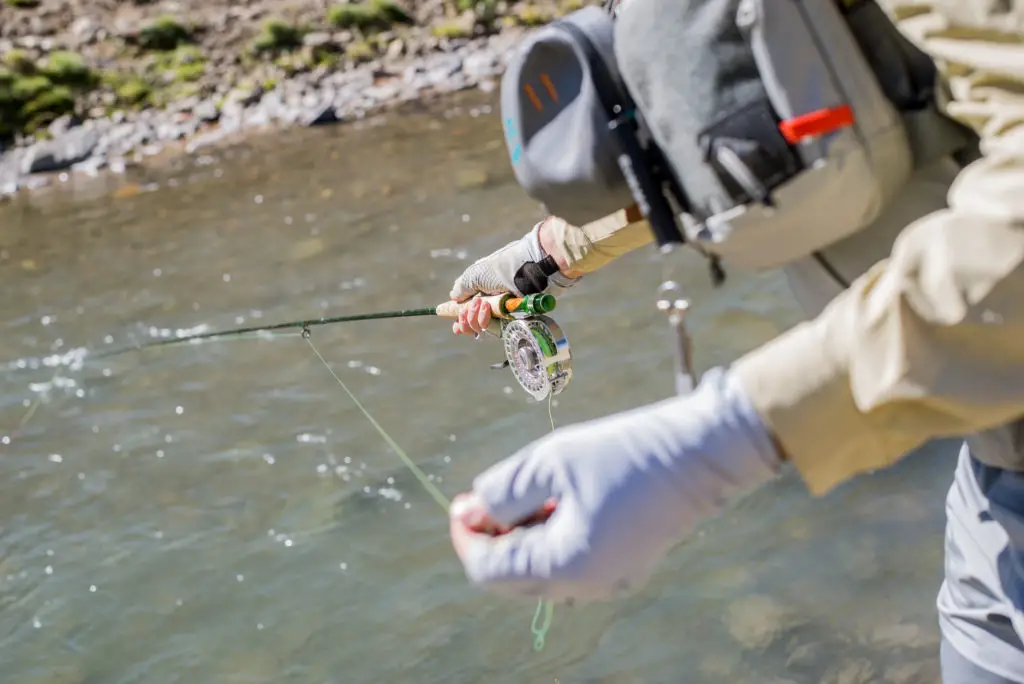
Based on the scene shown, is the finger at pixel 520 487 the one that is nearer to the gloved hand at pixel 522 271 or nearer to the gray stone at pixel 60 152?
the gloved hand at pixel 522 271

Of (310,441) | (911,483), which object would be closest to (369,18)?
(310,441)

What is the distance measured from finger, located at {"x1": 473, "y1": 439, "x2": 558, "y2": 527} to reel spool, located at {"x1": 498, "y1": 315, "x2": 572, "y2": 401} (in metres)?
1.44

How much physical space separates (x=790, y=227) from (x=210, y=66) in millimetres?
16191

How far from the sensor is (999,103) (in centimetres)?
129

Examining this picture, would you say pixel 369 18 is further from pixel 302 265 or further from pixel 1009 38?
pixel 1009 38

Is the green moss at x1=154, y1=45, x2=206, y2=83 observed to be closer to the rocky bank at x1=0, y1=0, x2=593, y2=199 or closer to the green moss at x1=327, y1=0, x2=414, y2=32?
the rocky bank at x1=0, y1=0, x2=593, y2=199

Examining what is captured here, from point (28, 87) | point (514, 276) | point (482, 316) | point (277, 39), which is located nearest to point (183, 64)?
point (277, 39)

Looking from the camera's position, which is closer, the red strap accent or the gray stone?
the red strap accent

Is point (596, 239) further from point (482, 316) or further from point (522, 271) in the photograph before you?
point (482, 316)

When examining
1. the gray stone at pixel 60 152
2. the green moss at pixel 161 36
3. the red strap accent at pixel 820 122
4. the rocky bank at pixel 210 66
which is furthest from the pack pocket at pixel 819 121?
the green moss at pixel 161 36

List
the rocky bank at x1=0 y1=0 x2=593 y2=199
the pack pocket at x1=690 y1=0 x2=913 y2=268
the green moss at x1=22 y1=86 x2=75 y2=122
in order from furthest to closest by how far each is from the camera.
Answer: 1. the green moss at x1=22 y1=86 x2=75 y2=122
2. the rocky bank at x1=0 y1=0 x2=593 y2=199
3. the pack pocket at x1=690 y1=0 x2=913 y2=268

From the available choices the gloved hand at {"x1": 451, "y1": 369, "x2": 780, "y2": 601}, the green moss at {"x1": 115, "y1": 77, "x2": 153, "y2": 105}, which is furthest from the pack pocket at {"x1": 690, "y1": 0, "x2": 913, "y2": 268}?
the green moss at {"x1": 115, "y1": 77, "x2": 153, "y2": 105}

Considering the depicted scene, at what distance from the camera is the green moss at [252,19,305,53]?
54.2ft

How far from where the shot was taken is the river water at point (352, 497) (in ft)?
13.3
